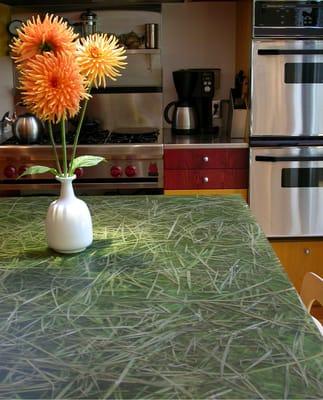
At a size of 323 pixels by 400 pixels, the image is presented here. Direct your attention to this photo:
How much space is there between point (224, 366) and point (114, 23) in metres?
2.99

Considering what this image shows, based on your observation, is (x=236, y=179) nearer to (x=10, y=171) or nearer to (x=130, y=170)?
(x=130, y=170)

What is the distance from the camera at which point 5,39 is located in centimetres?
353

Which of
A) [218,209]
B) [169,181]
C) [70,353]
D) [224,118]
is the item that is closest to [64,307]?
[70,353]

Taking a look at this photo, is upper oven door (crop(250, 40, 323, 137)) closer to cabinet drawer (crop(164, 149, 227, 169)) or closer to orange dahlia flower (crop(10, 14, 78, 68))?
cabinet drawer (crop(164, 149, 227, 169))

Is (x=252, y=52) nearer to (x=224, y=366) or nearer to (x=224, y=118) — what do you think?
(x=224, y=118)

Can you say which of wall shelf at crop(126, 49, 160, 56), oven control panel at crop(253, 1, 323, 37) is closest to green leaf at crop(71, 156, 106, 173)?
oven control panel at crop(253, 1, 323, 37)

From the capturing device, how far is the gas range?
10.2 feet

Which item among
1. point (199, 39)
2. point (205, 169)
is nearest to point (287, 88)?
point (205, 169)

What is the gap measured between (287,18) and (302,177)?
0.82m

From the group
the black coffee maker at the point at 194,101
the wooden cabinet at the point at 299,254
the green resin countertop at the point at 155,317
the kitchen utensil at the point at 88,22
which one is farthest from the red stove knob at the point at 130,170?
the green resin countertop at the point at 155,317

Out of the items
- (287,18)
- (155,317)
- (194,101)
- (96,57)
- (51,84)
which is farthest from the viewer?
(194,101)

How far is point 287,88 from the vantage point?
10.0 feet

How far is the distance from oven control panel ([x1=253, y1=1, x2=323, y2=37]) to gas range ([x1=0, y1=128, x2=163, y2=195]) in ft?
2.65

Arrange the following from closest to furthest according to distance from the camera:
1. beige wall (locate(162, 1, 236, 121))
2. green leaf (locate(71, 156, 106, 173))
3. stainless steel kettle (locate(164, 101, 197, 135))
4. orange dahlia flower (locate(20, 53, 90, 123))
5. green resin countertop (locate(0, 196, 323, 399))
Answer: green resin countertop (locate(0, 196, 323, 399)), orange dahlia flower (locate(20, 53, 90, 123)), green leaf (locate(71, 156, 106, 173)), stainless steel kettle (locate(164, 101, 197, 135)), beige wall (locate(162, 1, 236, 121))
